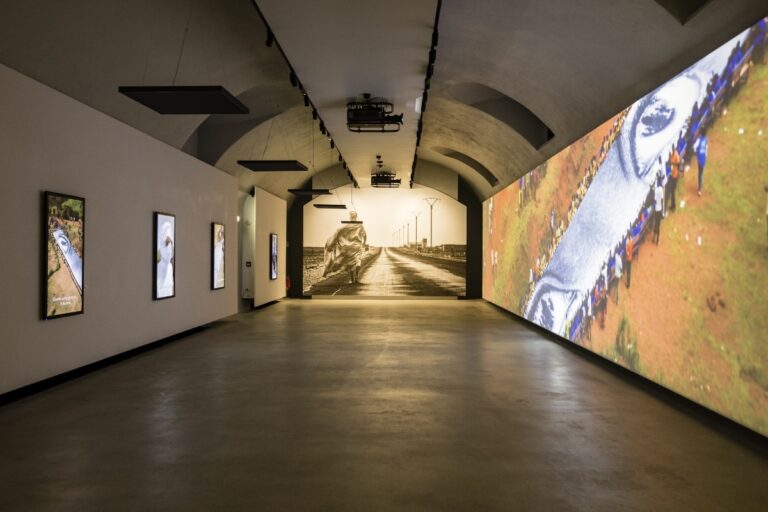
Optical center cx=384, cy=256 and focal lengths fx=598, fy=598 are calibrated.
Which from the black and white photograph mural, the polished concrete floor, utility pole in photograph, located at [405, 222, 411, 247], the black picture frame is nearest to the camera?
the polished concrete floor

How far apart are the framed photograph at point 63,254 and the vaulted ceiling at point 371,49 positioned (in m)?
1.59

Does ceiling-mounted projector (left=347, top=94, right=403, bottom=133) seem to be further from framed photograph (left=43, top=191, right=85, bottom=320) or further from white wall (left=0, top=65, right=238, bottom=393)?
framed photograph (left=43, top=191, right=85, bottom=320)

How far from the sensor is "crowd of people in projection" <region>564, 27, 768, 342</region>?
5698 millimetres

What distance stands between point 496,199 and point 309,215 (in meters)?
8.52

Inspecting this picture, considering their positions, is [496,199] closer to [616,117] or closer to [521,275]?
[521,275]

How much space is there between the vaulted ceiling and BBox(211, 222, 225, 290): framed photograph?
277 centimetres

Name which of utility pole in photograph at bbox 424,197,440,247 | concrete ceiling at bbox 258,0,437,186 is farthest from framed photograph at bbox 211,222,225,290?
utility pole in photograph at bbox 424,197,440,247

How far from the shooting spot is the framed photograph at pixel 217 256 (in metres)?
14.2

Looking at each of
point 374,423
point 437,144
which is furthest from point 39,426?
point 437,144

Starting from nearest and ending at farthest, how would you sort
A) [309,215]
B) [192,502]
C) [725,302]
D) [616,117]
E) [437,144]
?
[192,502], [725,302], [616,117], [437,144], [309,215]

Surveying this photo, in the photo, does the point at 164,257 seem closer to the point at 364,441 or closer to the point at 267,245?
the point at 364,441

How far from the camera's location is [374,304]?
22.1 meters

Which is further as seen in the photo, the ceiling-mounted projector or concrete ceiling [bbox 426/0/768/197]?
the ceiling-mounted projector

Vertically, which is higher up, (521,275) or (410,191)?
(410,191)
